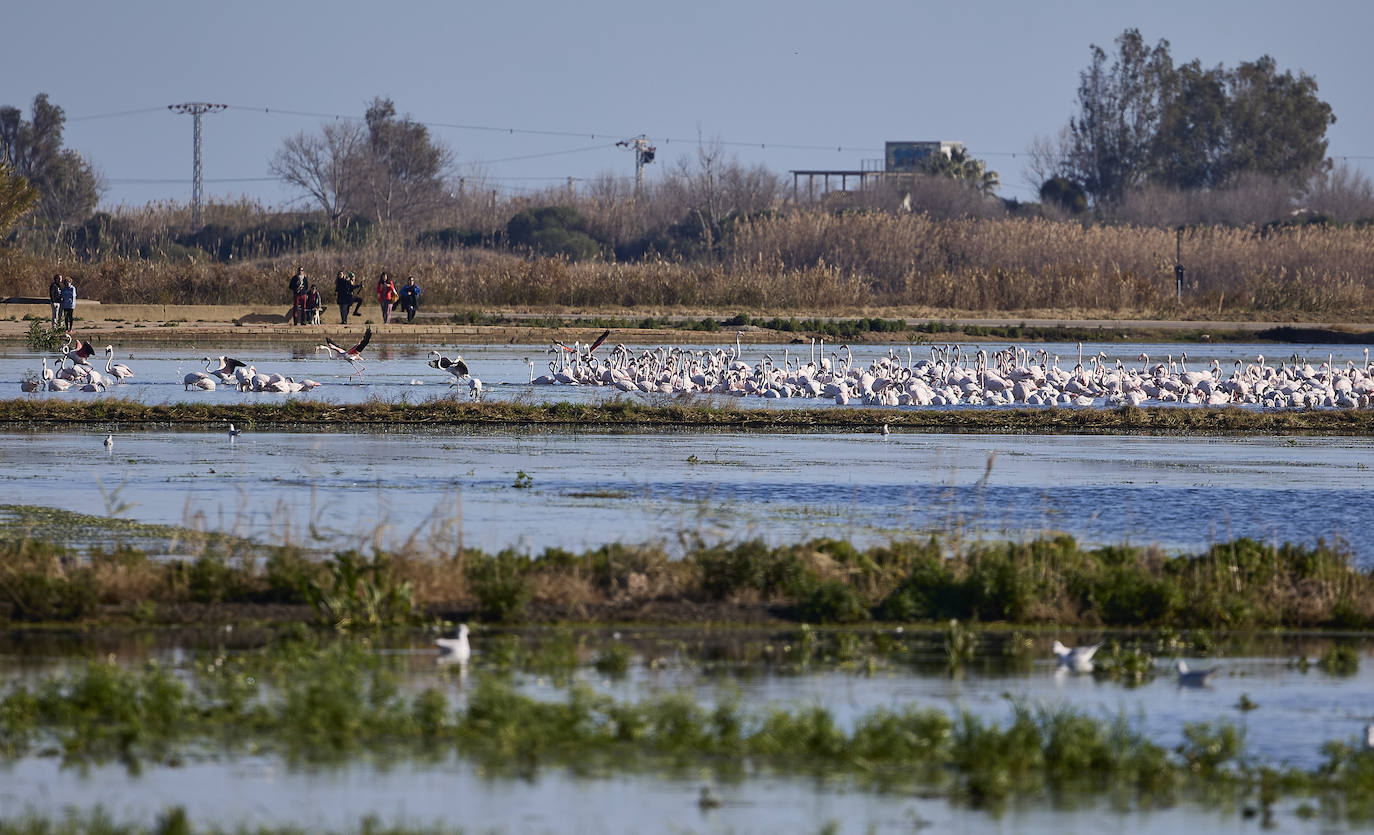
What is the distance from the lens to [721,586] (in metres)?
11.9

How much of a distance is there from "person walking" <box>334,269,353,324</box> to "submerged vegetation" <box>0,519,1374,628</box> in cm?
3496

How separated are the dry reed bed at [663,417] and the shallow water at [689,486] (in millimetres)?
1272

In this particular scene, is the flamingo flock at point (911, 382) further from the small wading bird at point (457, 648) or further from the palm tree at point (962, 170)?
the palm tree at point (962, 170)

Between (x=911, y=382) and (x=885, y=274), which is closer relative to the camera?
(x=911, y=382)

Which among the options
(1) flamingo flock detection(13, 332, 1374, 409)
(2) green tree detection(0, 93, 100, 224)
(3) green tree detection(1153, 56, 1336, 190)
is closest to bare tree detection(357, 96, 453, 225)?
(2) green tree detection(0, 93, 100, 224)

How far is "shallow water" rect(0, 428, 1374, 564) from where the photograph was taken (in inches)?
591

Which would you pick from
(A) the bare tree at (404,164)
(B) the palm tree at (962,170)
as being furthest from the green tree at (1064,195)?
(A) the bare tree at (404,164)

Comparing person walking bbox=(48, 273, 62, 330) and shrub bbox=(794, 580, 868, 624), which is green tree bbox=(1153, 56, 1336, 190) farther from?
shrub bbox=(794, 580, 868, 624)

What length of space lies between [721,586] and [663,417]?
14870 millimetres

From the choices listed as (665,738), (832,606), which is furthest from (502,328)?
(665,738)

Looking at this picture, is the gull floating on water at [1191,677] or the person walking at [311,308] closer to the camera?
the gull floating on water at [1191,677]

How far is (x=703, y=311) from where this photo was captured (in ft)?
188

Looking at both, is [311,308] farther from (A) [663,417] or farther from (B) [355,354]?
(A) [663,417]

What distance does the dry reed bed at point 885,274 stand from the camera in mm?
Result: 54281
